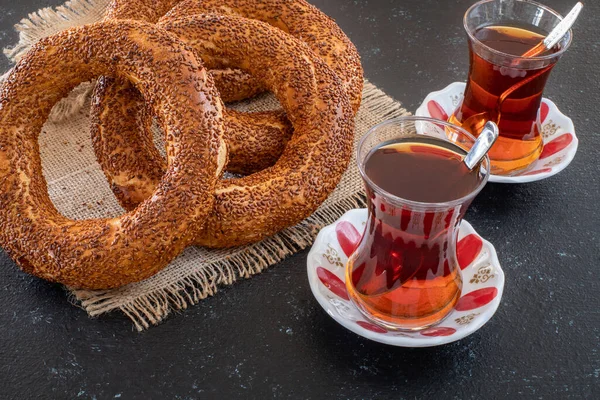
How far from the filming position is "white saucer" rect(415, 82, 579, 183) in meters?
1.48

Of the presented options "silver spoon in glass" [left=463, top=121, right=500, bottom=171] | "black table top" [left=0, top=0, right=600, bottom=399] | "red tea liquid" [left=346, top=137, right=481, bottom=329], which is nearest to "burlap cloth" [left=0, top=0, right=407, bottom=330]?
"black table top" [left=0, top=0, right=600, bottom=399]

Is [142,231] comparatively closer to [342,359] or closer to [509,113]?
[342,359]

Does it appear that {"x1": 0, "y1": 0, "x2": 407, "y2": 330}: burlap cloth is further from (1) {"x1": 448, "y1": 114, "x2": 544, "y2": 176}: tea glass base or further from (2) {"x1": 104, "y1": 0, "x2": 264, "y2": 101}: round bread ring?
(1) {"x1": 448, "y1": 114, "x2": 544, "y2": 176}: tea glass base

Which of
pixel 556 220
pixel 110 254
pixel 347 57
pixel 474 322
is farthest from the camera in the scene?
pixel 347 57

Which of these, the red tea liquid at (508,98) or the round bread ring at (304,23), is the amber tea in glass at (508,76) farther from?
the round bread ring at (304,23)

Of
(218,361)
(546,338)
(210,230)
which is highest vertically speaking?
(210,230)

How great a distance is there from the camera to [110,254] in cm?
126

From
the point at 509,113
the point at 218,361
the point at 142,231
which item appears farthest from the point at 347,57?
the point at 218,361

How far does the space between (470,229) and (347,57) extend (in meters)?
0.55

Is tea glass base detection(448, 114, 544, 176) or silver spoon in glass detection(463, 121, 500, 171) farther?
tea glass base detection(448, 114, 544, 176)

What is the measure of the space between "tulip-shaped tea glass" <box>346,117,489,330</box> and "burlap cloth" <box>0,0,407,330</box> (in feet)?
0.80

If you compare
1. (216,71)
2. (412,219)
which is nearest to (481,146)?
(412,219)

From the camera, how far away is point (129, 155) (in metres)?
1.44

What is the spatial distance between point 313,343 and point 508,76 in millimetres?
672
